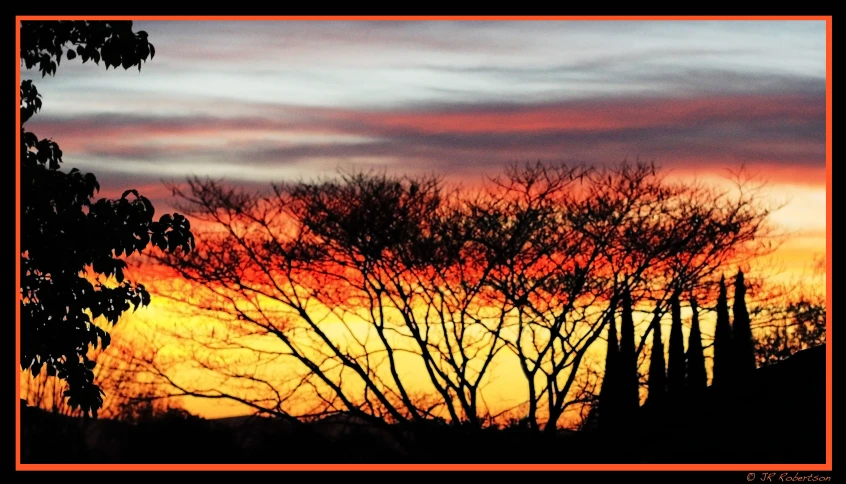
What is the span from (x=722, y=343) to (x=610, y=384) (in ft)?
11.1

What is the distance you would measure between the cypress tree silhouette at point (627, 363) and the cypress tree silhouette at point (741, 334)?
2612mm

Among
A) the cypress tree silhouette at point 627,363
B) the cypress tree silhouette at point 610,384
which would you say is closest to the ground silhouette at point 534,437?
the cypress tree silhouette at point 610,384

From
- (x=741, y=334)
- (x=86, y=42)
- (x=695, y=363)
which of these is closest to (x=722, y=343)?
(x=741, y=334)

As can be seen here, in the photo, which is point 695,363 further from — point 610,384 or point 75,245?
point 75,245

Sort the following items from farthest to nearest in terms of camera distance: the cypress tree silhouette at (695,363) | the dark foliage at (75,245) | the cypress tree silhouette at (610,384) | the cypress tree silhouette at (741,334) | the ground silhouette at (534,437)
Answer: the cypress tree silhouette at (695,363) → the cypress tree silhouette at (741,334) → the cypress tree silhouette at (610,384) → the ground silhouette at (534,437) → the dark foliage at (75,245)

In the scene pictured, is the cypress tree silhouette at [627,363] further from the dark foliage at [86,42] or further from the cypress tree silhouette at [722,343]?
the dark foliage at [86,42]

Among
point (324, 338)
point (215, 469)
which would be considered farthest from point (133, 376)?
point (215, 469)

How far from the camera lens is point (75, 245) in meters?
9.26

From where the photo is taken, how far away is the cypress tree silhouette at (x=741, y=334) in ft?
75.2

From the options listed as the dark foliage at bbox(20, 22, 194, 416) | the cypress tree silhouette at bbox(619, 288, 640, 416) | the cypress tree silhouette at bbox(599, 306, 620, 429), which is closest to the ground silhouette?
the cypress tree silhouette at bbox(599, 306, 620, 429)

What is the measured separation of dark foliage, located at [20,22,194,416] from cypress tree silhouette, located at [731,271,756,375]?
55.2ft

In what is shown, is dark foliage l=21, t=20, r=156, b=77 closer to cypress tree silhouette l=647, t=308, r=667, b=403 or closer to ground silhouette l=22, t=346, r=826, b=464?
ground silhouette l=22, t=346, r=826, b=464

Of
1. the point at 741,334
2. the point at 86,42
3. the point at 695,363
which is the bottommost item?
the point at 695,363

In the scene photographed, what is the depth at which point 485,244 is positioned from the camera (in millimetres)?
22312
